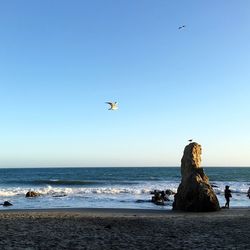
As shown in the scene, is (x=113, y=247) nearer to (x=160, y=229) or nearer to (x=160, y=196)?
(x=160, y=229)

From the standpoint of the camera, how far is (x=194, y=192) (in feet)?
93.8

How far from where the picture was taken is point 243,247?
1378 centimetres

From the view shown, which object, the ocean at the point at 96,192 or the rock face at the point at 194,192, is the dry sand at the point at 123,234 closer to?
the rock face at the point at 194,192

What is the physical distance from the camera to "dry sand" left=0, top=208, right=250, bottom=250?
13.9 m

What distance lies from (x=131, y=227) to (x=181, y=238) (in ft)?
11.9

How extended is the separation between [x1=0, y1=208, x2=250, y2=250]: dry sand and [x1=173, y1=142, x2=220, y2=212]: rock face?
265 inches

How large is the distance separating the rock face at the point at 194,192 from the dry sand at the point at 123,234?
22.1 feet

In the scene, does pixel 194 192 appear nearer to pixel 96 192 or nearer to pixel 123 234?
pixel 123 234

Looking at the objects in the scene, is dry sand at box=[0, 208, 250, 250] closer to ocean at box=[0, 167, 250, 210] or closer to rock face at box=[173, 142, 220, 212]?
rock face at box=[173, 142, 220, 212]

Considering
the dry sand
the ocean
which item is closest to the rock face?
the ocean

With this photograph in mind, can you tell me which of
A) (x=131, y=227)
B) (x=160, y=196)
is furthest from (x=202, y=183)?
(x=131, y=227)

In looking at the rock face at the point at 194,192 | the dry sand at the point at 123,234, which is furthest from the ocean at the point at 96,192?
the dry sand at the point at 123,234

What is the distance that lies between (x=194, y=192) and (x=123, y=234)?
13015 mm

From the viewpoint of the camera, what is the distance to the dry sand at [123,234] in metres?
13.9
